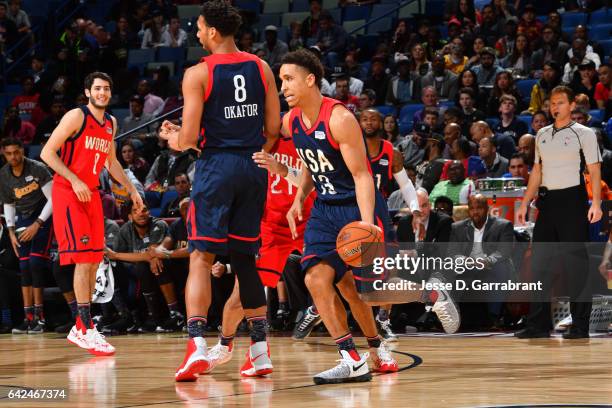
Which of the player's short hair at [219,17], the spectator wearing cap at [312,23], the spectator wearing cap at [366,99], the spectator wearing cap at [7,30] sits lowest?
the spectator wearing cap at [366,99]

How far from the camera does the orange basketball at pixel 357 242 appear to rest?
17.8 feet

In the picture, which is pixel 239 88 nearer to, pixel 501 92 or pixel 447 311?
pixel 447 311

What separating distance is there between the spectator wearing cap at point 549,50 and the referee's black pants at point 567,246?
16.4 ft

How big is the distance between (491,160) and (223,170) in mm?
6206

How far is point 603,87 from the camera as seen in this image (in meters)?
12.6

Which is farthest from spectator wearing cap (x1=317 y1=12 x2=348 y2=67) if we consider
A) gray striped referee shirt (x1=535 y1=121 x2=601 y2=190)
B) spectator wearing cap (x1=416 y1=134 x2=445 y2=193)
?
gray striped referee shirt (x1=535 y1=121 x2=601 y2=190)

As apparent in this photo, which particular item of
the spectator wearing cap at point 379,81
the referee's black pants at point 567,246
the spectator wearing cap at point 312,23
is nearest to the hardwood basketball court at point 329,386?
the referee's black pants at point 567,246

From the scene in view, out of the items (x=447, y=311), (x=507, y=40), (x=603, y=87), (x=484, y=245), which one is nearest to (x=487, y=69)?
(x=507, y=40)

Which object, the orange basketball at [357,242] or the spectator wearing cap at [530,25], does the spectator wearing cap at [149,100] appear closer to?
the spectator wearing cap at [530,25]

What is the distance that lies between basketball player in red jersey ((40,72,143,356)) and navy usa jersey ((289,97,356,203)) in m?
2.65

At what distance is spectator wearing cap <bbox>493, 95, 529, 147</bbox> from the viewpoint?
12344 mm

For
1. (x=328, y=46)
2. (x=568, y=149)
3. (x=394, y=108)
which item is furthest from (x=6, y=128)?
(x=568, y=149)

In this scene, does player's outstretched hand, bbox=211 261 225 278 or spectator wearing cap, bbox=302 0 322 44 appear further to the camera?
spectator wearing cap, bbox=302 0 322 44

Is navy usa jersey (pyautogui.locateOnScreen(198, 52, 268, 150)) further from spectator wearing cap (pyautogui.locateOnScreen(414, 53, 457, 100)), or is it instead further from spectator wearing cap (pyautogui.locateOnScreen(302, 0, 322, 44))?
spectator wearing cap (pyautogui.locateOnScreen(302, 0, 322, 44))
